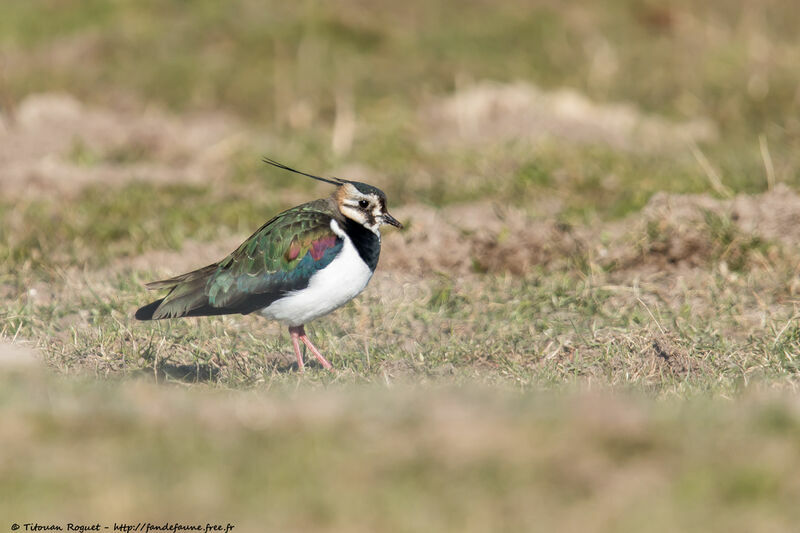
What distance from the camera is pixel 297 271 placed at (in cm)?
561

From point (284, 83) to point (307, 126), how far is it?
106cm

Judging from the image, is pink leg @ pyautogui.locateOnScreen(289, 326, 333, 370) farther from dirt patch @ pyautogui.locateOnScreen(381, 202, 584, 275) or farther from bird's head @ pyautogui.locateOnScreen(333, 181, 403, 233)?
dirt patch @ pyautogui.locateOnScreen(381, 202, 584, 275)

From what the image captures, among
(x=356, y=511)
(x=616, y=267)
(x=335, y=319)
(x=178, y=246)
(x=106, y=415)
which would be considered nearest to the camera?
(x=356, y=511)

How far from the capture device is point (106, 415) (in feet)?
12.4

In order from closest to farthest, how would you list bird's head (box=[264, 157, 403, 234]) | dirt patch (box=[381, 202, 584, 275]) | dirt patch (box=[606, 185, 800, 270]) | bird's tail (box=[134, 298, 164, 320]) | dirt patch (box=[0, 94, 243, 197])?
bird's tail (box=[134, 298, 164, 320])
bird's head (box=[264, 157, 403, 234])
dirt patch (box=[606, 185, 800, 270])
dirt patch (box=[381, 202, 584, 275])
dirt patch (box=[0, 94, 243, 197])

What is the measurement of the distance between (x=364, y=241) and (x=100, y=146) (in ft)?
20.8

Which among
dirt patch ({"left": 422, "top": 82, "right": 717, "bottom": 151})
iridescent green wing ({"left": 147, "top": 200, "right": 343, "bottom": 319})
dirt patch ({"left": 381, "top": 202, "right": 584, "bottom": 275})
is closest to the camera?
iridescent green wing ({"left": 147, "top": 200, "right": 343, "bottom": 319})

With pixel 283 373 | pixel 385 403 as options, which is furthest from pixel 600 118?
pixel 385 403

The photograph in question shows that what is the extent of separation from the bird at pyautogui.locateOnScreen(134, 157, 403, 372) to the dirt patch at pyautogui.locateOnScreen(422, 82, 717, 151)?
17.7 feet

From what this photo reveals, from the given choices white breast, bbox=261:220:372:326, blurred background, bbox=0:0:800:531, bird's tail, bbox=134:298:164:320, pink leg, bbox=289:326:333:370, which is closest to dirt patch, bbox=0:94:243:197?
blurred background, bbox=0:0:800:531

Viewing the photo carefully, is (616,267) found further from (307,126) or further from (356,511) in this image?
(307,126)

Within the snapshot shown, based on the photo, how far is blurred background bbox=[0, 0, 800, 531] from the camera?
133 inches

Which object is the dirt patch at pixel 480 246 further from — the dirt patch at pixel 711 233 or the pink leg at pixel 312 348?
the pink leg at pixel 312 348

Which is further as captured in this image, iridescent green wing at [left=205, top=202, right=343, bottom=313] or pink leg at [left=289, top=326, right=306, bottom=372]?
pink leg at [left=289, top=326, right=306, bottom=372]
